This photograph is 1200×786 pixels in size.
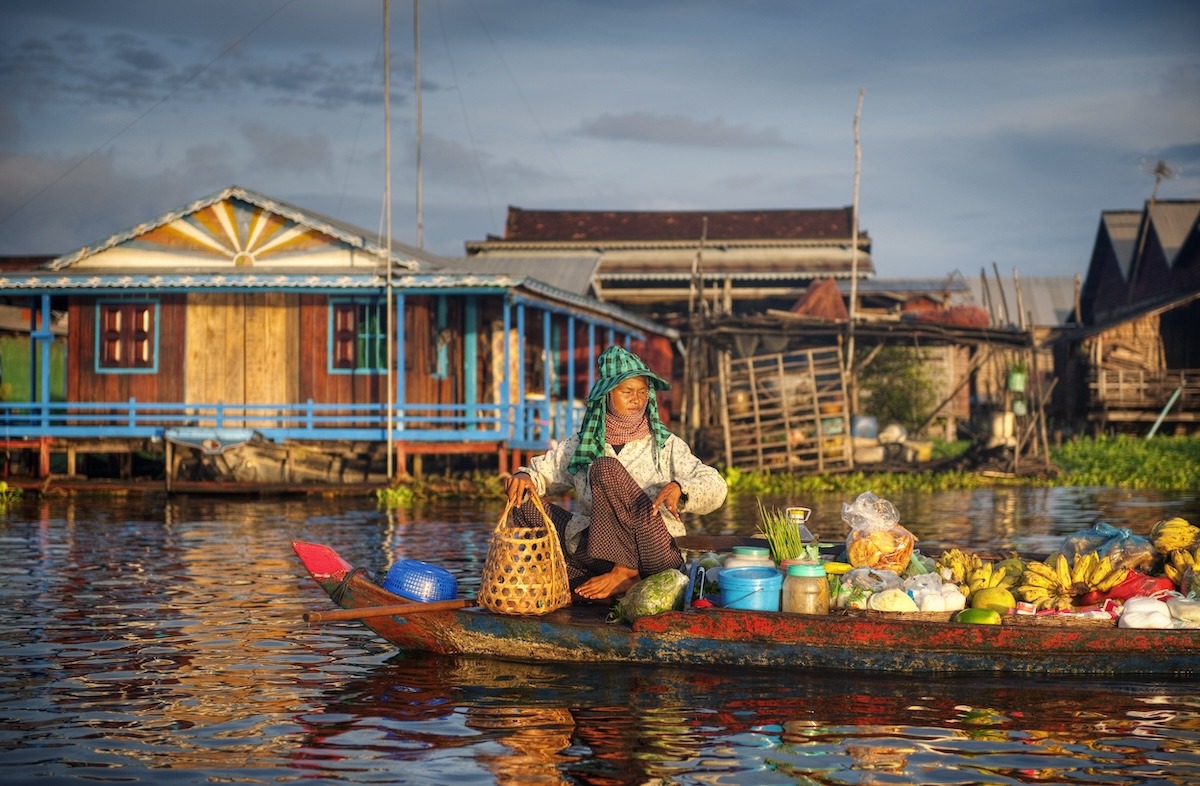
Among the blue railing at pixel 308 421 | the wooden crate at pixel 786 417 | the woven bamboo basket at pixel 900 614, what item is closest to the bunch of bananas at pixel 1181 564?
the woven bamboo basket at pixel 900 614

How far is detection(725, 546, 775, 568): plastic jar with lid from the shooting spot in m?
7.11

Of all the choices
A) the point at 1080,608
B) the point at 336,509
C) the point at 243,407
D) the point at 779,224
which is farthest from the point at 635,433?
the point at 779,224

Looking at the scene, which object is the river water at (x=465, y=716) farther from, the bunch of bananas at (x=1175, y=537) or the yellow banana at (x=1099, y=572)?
the bunch of bananas at (x=1175, y=537)

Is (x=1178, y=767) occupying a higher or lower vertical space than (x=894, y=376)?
lower

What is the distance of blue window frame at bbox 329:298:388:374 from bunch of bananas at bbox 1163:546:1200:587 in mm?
14992

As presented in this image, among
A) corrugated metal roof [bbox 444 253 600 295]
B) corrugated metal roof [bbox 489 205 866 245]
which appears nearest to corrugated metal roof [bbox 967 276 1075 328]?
corrugated metal roof [bbox 489 205 866 245]

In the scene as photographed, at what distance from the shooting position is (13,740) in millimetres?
5422

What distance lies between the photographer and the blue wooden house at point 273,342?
1981cm

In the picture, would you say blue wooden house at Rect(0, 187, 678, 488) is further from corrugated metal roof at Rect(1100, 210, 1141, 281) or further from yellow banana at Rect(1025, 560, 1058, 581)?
corrugated metal roof at Rect(1100, 210, 1141, 281)

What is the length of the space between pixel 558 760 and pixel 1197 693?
3.12m

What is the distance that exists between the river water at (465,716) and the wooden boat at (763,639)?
10 centimetres

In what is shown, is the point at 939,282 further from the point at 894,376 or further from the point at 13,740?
the point at 13,740

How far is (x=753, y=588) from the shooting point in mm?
6828

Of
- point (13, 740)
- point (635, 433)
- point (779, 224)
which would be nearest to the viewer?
point (13, 740)
